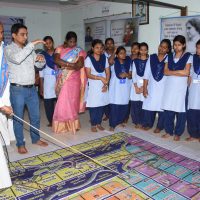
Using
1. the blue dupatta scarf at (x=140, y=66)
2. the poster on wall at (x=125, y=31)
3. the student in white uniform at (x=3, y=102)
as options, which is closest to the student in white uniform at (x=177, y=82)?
the blue dupatta scarf at (x=140, y=66)

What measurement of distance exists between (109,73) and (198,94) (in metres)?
1.37

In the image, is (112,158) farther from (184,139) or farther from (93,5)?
(93,5)

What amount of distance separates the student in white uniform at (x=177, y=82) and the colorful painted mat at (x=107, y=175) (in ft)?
1.90

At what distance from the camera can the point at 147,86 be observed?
158 inches

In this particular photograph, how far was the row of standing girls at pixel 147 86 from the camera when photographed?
3523 millimetres

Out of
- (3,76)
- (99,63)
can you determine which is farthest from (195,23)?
(3,76)

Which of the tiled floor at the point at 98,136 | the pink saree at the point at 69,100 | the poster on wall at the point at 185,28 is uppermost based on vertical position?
the poster on wall at the point at 185,28

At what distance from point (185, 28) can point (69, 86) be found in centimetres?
221

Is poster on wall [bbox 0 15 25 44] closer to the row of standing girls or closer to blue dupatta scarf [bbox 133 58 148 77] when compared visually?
the row of standing girls

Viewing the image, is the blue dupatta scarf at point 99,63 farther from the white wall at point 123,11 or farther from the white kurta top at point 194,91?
the white wall at point 123,11

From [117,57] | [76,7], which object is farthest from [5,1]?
[117,57]

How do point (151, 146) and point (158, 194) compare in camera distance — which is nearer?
point (158, 194)

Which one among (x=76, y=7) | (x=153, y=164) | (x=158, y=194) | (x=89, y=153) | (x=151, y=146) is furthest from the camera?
(x=76, y=7)

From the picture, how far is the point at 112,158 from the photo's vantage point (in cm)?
304
